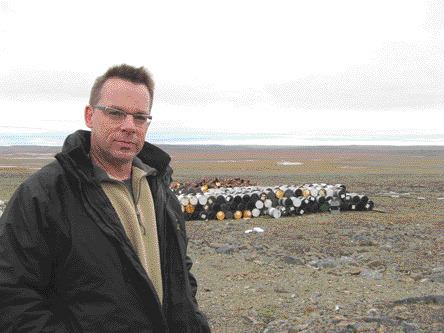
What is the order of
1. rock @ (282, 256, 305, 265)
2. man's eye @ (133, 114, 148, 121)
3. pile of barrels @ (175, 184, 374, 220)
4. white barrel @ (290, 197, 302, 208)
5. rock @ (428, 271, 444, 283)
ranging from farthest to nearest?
1. white barrel @ (290, 197, 302, 208)
2. pile of barrels @ (175, 184, 374, 220)
3. rock @ (282, 256, 305, 265)
4. rock @ (428, 271, 444, 283)
5. man's eye @ (133, 114, 148, 121)

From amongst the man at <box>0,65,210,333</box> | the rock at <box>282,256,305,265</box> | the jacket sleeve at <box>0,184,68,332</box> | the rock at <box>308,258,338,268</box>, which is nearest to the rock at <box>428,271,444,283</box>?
the rock at <box>308,258,338,268</box>

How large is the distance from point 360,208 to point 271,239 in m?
6.90

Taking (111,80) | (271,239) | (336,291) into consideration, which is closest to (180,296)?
(111,80)

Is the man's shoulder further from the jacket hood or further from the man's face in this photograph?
the man's face

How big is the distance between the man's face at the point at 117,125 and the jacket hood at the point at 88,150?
55mm

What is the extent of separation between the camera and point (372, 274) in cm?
993

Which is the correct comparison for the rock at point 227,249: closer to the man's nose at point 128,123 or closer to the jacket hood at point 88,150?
the jacket hood at point 88,150

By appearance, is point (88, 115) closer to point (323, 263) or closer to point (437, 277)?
point (437, 277)

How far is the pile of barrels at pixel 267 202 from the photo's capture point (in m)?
17.6

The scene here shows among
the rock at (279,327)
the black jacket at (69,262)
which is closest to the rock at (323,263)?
the rock at (279,327)

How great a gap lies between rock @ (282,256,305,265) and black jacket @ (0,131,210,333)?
8.81 metres

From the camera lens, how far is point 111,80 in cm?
267

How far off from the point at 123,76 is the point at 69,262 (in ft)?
3.07

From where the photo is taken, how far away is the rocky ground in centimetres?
729
